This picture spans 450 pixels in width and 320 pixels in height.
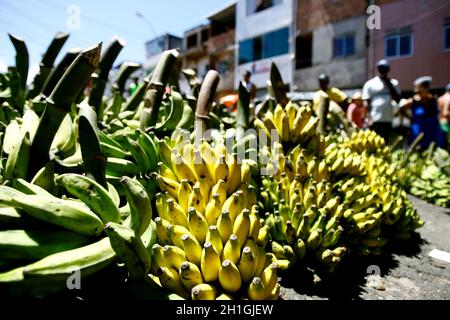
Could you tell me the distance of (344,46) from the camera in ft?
45.8

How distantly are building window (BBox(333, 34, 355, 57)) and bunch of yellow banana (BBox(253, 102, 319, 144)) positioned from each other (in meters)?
13.4

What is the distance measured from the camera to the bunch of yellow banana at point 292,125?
1.94 meters

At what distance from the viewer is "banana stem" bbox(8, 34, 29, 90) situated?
6.39ft

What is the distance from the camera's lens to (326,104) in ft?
7.67

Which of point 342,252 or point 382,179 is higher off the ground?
point 382,179

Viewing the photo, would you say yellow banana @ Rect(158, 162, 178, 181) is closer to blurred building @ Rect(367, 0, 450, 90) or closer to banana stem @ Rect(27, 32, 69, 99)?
banana stem @ Rect(27, 32, 69, 99)

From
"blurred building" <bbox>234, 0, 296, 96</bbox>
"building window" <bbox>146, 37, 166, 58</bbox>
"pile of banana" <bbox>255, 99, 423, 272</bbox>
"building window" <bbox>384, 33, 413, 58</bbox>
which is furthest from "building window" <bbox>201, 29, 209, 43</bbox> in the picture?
"pile of banana" <bbox>255, 99, 423, 272</bbox>

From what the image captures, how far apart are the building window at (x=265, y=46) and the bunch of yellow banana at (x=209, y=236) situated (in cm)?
1623

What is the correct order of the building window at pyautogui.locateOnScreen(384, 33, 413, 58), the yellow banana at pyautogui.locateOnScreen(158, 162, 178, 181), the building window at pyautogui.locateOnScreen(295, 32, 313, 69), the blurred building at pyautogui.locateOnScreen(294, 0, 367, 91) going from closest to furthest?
1. the yellow banana at pyautogui.locateOnScreen(158, 162, 178, 181)
2. the building window at pyautogui.locateOnScreen(384, 33, 413, 58)
3. the blurred building at pyautogui.locateOnScreen(294, 0, 367, 91)
4. the building window at pyautogui.locateOnScreen(295, 32, 313, 69)

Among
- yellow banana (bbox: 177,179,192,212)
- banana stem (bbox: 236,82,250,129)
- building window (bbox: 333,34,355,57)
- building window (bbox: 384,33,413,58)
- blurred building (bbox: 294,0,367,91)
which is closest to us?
yellow banana (bbox: 177,179,192,212)

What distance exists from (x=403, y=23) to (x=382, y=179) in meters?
13.2

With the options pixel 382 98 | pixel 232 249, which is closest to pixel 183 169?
pixel 232 249
